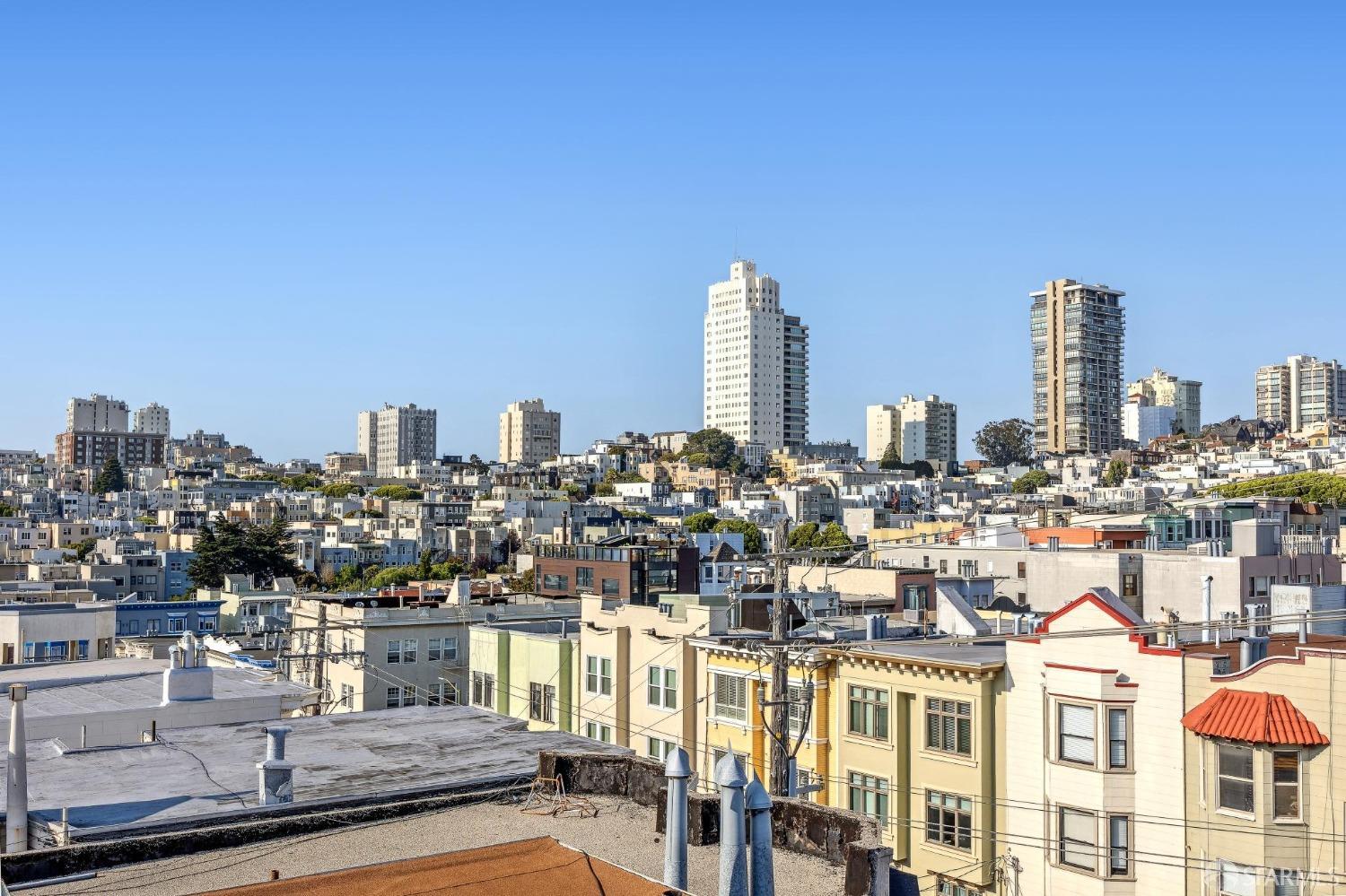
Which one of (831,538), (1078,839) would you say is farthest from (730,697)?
(831,538)

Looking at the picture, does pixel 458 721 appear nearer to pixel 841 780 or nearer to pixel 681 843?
pixel 841 780

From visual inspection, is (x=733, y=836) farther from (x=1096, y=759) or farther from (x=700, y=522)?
(x=700, y=522)

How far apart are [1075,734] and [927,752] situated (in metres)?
3.50

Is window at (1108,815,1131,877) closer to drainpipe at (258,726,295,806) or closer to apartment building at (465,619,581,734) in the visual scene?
drainpipe at (258,726,295,806)

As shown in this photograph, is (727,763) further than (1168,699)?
No

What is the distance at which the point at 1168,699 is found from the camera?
2389 cm

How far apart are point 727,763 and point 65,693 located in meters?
22.1

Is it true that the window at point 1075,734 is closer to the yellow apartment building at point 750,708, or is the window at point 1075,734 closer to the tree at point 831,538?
the yellow apartment building at point 750,708

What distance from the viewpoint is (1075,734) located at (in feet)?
82.1

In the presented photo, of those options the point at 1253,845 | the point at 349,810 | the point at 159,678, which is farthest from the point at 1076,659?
the point at 159,678

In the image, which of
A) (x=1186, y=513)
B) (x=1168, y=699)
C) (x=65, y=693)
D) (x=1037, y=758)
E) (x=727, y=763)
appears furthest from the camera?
(x=1186, y=513)

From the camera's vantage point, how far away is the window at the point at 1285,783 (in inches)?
869

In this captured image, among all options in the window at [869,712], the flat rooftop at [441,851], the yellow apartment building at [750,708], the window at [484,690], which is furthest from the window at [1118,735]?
the window at [484,690]

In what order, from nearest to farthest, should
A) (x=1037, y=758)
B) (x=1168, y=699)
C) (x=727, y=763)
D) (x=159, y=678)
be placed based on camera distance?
(x=727, y=763)
(x=1168, y=699)
(x=1037, y=758)
(x=159, y=678)
